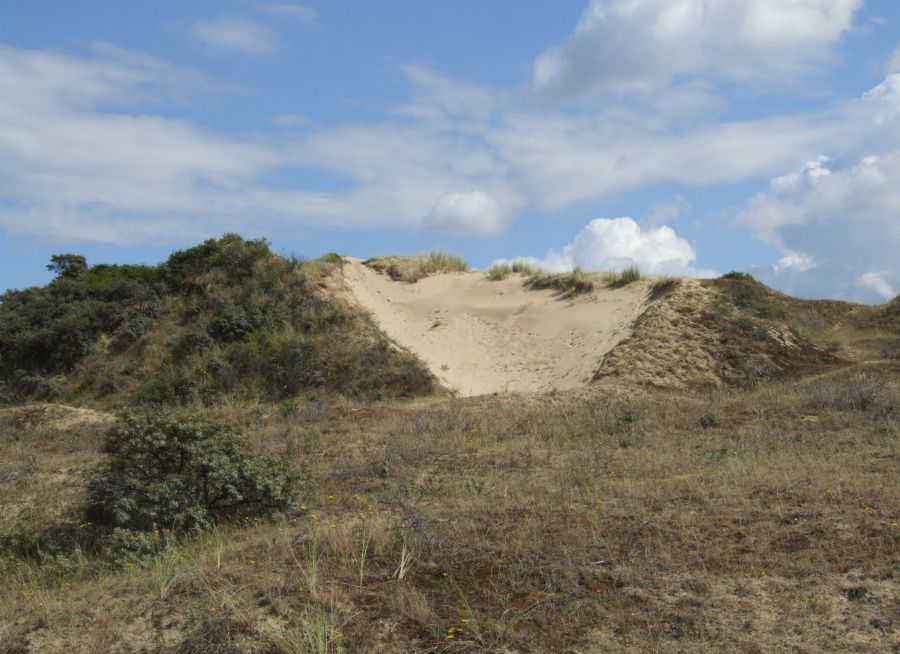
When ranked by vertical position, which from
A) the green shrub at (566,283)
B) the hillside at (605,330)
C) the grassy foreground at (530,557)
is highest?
the green shrub at (566,283)

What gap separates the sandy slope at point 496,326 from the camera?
19.0m

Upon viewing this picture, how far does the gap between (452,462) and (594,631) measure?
204 inches

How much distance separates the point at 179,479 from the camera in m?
8.56

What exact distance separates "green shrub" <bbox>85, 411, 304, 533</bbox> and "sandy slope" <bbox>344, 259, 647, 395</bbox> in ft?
32.1

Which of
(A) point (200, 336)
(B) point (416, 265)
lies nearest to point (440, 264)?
(B) point (416, 265)

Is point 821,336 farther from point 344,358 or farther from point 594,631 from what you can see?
point 594,631

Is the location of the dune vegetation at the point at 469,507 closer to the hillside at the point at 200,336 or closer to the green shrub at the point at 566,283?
the hillside at the point at 200,336

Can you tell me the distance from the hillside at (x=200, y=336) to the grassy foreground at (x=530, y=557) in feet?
22.6

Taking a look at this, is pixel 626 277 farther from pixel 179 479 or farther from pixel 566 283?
pixel 179 479

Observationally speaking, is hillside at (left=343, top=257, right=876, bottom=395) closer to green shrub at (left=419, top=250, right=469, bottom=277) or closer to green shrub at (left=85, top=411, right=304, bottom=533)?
green shrub at (left=419, top=250, right=469, bottom=277)

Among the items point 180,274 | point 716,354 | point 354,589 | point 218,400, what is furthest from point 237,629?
point 180,274

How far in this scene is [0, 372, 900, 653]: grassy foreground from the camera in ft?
17.2

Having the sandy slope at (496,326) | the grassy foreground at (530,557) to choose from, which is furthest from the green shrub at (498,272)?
the grassy foreground at (530,557)

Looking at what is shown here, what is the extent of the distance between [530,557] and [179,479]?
4.12 metres
